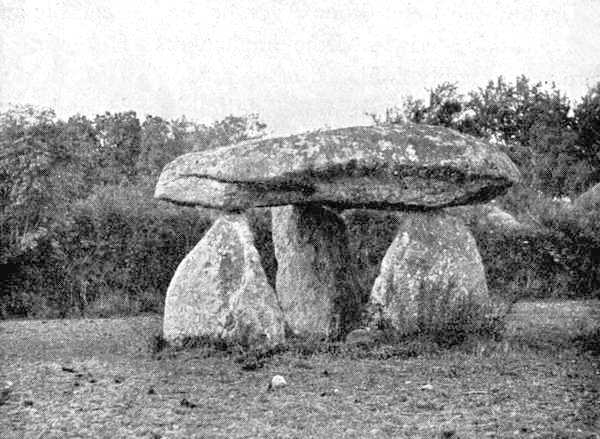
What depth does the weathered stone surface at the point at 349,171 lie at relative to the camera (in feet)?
32.6

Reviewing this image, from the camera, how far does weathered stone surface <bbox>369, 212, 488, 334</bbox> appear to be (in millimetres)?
10125

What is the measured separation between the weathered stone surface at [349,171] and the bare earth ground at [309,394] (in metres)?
1.90

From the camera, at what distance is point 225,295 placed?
991cm

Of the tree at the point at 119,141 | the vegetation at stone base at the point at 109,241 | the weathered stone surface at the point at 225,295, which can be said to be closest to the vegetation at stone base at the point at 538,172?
the vegetation at stone base at the point at 109,241

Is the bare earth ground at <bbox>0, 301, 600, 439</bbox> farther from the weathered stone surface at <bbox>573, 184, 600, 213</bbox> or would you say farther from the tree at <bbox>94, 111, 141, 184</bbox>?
the tree at <bbox>94, 111, 141, 184</bbox>

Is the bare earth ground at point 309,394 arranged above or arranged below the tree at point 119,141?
below

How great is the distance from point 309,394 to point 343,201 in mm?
3395

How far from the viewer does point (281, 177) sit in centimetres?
988

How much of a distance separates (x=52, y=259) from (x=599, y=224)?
969cm

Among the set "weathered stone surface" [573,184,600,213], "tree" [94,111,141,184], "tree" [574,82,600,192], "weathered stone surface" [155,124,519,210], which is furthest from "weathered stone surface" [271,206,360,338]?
"tree" [94,111,141,184]

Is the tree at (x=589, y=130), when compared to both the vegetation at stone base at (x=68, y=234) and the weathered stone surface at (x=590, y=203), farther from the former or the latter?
the vegetation at stone base at (x=68, y=234)

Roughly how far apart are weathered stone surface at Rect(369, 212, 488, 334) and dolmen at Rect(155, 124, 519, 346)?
1cm

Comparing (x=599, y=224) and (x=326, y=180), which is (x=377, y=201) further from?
(x=599, y=224)

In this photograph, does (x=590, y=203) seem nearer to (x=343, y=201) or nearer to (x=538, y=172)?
(x=343, y=201)
